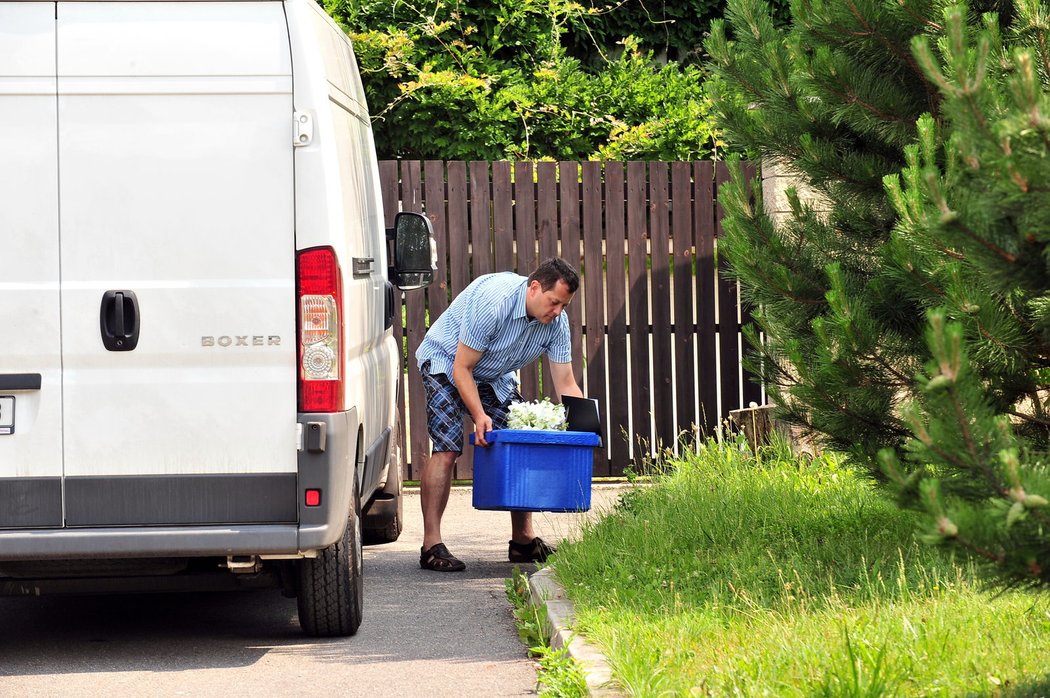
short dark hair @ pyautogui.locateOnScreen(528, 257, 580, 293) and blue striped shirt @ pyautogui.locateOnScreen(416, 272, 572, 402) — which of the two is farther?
blue striped shirt @ pyautogui.locateOnScreen(416, 272, 572, 402)

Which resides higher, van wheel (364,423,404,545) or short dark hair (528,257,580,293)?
short dark hair (528,257,580,293)

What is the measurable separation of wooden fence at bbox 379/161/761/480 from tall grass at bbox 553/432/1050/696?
1.90 metres

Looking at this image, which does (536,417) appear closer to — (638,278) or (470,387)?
(470,387)

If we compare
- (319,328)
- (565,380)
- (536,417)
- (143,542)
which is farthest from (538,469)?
(143,542)

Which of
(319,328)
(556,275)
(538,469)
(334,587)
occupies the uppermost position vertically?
(556,275)

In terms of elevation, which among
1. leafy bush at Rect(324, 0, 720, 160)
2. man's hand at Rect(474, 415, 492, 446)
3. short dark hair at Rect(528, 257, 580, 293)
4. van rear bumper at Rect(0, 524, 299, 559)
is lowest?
van rear bumper at Rect(0, 524, 299, 559)

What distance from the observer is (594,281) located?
382 inches

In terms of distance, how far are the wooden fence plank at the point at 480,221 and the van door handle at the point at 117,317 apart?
4.78 metres

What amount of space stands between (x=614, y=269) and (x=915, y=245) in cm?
505

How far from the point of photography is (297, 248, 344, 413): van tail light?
16.6ft

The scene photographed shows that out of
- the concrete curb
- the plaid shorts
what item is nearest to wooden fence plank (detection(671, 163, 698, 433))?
the plaid shorts

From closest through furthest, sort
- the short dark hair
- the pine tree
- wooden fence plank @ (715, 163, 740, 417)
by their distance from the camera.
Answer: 1. the pine tree
2. the short dark hair
3. wooden fence plank @ (715, 163, 740, 417)

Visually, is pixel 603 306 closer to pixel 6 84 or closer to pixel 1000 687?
pixel 6 84

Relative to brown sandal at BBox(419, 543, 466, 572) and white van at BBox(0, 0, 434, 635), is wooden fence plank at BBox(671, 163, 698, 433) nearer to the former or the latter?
brown sandal at BBox(419, 543, 466, 572)
